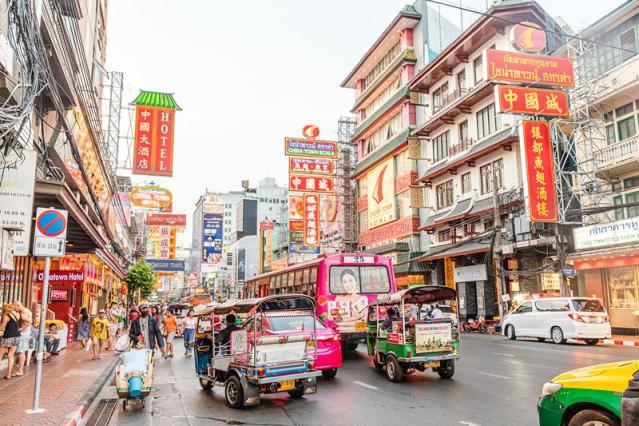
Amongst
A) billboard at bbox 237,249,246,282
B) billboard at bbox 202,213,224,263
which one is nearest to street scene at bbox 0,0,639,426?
billboard at bbox 202,213,224,263

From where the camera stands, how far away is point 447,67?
36.1m

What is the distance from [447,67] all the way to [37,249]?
3236cm

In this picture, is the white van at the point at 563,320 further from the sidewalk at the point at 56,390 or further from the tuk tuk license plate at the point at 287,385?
the sidewalk at the point at 56,390

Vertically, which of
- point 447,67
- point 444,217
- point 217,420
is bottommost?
point 217,420

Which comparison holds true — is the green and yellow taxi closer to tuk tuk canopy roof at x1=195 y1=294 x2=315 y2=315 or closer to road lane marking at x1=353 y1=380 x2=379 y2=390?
road lane marking at x1=353 y1=380 x2=379 y2=390

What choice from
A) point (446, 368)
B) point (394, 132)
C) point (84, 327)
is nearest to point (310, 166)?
point (394, 132)

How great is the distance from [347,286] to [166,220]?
33873 millimetres

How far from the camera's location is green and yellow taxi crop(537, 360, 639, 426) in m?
4.91

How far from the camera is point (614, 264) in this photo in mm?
22672

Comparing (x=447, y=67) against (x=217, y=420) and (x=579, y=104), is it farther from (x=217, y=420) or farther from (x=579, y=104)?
(x=217, y=420)

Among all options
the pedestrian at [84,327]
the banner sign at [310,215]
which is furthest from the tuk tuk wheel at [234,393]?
the banner sign at [310,215]

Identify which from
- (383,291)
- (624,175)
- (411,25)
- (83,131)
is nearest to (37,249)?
(383,291)

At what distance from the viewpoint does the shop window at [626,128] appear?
23.6m

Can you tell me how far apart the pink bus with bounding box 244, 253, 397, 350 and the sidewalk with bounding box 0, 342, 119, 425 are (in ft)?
22.7
